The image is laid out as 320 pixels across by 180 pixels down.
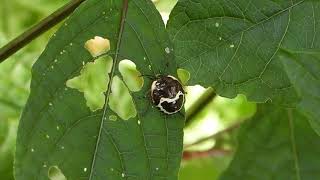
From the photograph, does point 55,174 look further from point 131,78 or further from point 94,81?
point 131,78

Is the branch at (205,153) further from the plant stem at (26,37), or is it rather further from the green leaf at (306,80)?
the green leaf at (306,80)

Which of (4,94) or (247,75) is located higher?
(4,94)

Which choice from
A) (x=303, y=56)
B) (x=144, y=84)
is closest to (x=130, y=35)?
(x=144, y=84)

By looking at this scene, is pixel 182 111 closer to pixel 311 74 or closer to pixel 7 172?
pixel 311 74

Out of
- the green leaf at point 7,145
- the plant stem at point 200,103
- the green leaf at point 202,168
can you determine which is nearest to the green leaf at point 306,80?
the plant stem at point 200,103

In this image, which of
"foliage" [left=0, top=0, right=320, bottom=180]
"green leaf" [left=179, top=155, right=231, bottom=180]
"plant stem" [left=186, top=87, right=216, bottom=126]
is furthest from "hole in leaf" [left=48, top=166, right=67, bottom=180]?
"green leaf" [left=179, top=155, right=231, bottom=180]
